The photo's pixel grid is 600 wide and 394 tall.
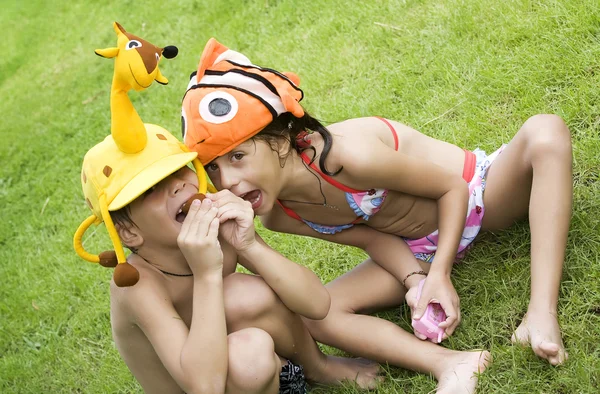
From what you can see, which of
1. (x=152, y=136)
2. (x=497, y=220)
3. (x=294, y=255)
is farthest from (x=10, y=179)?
(x=497, y=220)

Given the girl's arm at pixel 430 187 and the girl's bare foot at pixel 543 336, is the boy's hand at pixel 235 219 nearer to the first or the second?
the girl's arm at pixel 430 187

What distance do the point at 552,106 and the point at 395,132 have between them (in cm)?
87

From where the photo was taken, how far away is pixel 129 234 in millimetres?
2398

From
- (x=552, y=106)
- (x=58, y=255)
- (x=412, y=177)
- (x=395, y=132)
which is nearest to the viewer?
(x=412, y=177)

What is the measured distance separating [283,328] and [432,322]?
1.69 ft

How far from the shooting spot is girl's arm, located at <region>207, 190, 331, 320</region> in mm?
2311

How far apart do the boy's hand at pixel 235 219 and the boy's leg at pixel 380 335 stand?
0.54 meters

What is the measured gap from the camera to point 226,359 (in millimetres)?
2186

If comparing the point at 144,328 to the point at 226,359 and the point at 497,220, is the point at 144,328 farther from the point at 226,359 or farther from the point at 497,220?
the point at 497,220

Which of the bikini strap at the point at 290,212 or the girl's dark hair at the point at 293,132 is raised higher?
the girl's dark hair at the point at 293,132

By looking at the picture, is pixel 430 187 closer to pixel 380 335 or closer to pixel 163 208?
pixel 380 335

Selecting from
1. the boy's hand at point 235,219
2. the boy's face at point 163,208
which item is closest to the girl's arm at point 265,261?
the boy's hand at point 235,219

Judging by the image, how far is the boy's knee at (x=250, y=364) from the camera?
7.23 feet

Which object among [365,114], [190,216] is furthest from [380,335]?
[365,114]
